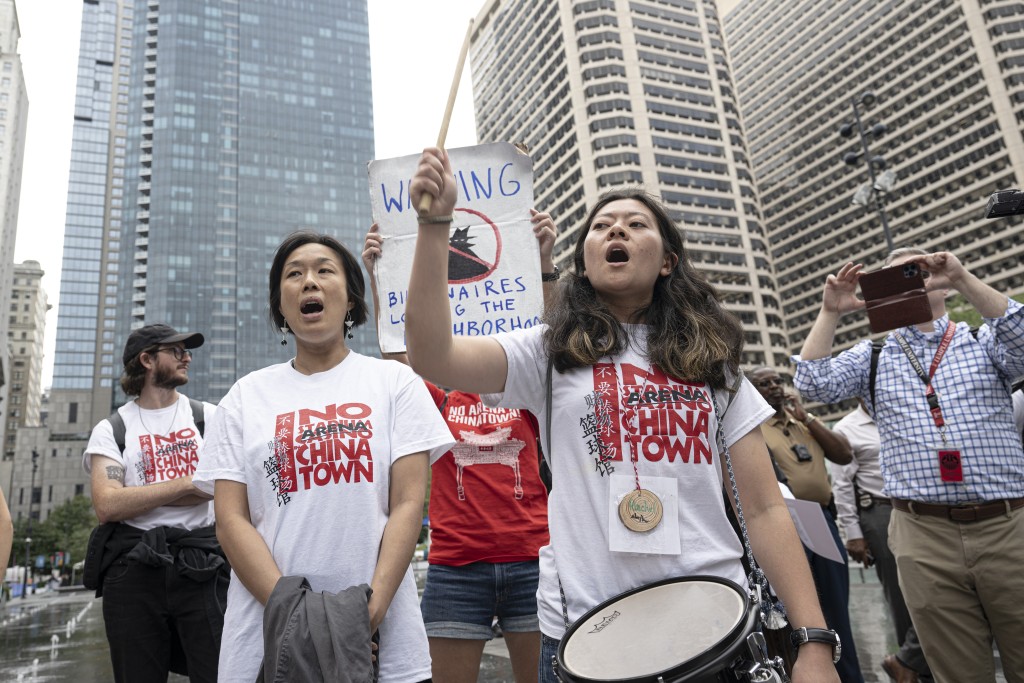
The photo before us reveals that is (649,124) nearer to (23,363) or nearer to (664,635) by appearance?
(664,635)

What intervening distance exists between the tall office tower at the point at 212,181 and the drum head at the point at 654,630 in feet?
311

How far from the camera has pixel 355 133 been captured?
12156cm

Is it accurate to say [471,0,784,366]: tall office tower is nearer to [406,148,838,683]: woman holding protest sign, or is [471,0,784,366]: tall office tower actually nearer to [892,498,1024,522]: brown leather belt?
[892,498,1024,522]: brown leather belt

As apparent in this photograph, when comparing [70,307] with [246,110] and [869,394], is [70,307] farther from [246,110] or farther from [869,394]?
[869,394]

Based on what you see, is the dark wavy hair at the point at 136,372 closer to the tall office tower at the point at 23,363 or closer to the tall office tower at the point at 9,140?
the tall office tower at the point at 9,140

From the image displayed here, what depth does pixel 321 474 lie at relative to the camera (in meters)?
2.21

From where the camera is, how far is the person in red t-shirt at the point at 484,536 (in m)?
2.84

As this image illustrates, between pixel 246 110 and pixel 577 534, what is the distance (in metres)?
125

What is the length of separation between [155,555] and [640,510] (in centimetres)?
254

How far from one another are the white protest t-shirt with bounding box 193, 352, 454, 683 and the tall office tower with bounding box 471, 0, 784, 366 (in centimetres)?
8391

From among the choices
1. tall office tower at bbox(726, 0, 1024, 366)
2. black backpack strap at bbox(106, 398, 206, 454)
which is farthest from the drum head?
tall office tower at bbox(726, 0, 1024, 366)

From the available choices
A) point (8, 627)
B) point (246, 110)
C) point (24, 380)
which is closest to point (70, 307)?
point (24, 380)

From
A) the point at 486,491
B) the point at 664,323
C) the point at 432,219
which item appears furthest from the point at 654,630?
the point at 486,491

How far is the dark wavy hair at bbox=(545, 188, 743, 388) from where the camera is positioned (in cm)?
195
